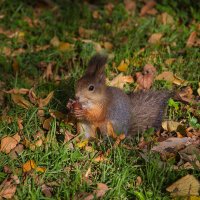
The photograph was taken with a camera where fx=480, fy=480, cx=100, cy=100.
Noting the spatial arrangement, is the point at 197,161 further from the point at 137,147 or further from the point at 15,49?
the point at 15,49

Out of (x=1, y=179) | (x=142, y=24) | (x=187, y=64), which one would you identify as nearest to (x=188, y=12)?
(x=142, y=24)

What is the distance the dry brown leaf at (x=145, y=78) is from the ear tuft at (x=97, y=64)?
0.89 m

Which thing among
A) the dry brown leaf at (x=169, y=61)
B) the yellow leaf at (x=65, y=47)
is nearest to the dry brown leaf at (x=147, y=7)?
the yellow leaf at (x=65, y=47)

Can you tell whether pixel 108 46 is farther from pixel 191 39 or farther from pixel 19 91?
pixel 19 91

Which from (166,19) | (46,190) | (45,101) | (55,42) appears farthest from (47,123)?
(166,19)

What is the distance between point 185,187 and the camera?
2895 mm

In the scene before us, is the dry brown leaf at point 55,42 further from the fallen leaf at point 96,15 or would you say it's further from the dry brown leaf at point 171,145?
the dry brown leaf at point 171,145

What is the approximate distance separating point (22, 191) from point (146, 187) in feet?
2.54

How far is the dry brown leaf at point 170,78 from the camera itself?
4.24m

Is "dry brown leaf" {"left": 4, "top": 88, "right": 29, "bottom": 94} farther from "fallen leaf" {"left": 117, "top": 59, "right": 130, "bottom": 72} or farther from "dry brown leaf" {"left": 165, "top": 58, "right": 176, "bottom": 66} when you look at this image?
"dry brown leaf" {"left": 165, "top": 58, "right": 176, "bottom": 66}

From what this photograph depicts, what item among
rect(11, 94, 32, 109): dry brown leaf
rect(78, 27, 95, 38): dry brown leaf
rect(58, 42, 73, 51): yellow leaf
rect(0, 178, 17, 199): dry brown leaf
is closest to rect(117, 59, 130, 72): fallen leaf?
rect(58, 42, 73, 51): yellow leaf

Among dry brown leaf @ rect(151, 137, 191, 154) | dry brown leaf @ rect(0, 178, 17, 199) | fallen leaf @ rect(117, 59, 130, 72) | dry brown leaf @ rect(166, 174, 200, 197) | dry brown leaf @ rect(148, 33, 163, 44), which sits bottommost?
dry brown leaf @ rect(0, 178, 17, 199)

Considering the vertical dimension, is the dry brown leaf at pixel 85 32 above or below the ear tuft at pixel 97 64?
below

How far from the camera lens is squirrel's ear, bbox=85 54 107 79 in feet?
11.0
